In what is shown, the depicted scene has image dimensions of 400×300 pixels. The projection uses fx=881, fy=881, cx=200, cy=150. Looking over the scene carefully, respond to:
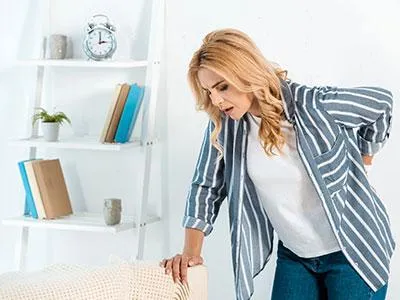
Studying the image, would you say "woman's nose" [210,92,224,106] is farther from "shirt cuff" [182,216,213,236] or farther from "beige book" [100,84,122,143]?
"beige book" [100,84,122,143]

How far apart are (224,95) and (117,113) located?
0.86 metres

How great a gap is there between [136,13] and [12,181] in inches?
31.4

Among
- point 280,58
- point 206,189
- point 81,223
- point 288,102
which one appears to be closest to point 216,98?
point 288,102

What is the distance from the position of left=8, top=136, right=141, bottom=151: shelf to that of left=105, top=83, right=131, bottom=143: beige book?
0.15 feet

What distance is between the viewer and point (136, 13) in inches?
116

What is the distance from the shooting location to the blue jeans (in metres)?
2.13

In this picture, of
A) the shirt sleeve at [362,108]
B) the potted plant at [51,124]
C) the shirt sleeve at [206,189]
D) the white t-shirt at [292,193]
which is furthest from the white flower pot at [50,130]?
the shirt sleeve at [362,108]

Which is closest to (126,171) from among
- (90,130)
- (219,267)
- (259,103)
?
(90,130)

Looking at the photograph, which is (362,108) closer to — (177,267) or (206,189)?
(206,189)

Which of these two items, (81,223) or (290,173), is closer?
(290,173)

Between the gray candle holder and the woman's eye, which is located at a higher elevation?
the woman's eye

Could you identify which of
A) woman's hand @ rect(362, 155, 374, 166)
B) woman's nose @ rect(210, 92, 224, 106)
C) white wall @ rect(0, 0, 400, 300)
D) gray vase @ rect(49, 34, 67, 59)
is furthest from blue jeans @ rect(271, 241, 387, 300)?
gray vase @ rect(49, 34, 67, 59)

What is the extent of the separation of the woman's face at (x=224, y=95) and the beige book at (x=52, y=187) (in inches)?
40.3

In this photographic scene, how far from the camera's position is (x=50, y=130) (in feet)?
9.67
